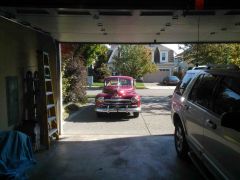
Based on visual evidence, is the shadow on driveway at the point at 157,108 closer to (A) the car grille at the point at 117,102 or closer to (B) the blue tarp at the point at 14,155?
(A) the car grille at the point at 117,102

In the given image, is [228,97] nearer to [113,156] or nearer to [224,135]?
[224,135]

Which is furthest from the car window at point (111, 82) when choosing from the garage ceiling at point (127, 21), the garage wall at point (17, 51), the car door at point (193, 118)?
the car door at point (193, 118)

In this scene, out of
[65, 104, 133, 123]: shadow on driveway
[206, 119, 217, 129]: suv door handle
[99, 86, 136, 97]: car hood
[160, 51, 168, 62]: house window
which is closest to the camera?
[206, 119, 217, 129]: suv door handle

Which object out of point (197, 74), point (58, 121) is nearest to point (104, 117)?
point (58, 121)

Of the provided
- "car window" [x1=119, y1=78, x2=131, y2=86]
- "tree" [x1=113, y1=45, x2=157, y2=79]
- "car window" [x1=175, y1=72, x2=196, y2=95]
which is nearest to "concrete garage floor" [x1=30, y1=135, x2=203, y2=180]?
"car window" [x1=175, y1=72, x2=196, y2=95]

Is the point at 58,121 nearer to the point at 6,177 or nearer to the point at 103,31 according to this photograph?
the point at 103,31

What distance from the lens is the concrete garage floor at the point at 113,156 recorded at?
639cm

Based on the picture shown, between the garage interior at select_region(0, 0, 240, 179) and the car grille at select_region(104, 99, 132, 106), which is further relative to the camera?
the car grille at select_region(104, 99, 132, 106)

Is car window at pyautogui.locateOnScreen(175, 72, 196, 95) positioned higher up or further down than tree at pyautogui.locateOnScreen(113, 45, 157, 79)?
further down

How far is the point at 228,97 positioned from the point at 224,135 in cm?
68

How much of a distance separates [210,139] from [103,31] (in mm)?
4754

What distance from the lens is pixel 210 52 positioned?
22.5 m

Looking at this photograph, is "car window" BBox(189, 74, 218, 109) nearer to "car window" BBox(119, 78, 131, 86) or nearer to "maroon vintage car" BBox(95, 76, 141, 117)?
"maroon vintage car" BBox(95, 76, 141, 117)

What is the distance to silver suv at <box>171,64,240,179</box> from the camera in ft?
12.6
